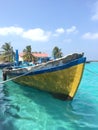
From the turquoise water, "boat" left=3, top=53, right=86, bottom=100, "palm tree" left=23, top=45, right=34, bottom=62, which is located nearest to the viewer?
the turquoise water

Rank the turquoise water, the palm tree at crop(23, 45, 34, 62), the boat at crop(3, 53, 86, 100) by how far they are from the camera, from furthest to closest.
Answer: the palm tree at crop(23, 45, 34, 62)
the boat at crop(3, 53, 86, 100)
the turquoise water

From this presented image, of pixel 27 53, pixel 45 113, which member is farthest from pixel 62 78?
pixel 27 53

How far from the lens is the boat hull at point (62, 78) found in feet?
31.9

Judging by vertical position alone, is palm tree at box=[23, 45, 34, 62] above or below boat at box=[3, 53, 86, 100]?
above

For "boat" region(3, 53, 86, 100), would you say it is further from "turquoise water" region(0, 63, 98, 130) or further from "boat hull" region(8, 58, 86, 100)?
"turquoise water" region(0, 63, 98, 130)

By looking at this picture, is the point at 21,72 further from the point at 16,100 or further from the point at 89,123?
the point at 89,123

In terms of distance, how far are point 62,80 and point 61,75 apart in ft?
0.80

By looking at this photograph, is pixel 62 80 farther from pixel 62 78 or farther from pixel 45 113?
pixel 45 113

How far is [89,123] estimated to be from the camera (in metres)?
7.73

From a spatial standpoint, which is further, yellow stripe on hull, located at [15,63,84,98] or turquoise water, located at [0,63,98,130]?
yellow stripe on hull, located at [15,63,84,98]

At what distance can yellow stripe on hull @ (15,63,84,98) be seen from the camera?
9.85 metres

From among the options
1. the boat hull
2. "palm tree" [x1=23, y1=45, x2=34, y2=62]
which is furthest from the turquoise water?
"palm tree" [x1=23, y1=45, x2=34, y2=62]

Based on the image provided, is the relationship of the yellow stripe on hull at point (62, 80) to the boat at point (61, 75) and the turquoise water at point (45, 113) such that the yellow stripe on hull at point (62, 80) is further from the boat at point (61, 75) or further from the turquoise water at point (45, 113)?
the turquoise water at point (45, 113)

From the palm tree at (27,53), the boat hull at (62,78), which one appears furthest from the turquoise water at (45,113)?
the palm tree at (27,53)
